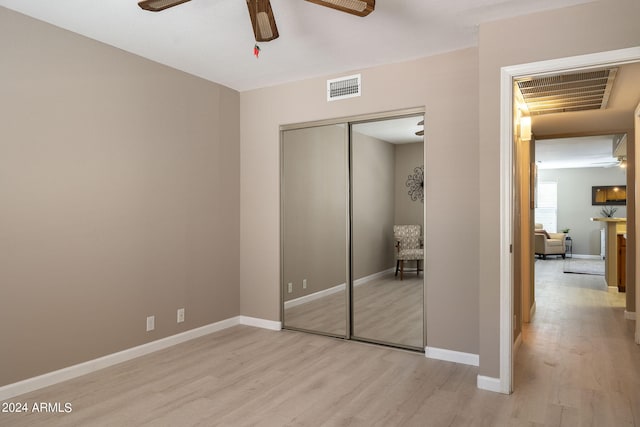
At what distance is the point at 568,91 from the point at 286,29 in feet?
8.46

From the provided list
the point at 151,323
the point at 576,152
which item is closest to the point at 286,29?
the point at 151,323

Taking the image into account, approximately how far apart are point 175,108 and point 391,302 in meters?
2.74

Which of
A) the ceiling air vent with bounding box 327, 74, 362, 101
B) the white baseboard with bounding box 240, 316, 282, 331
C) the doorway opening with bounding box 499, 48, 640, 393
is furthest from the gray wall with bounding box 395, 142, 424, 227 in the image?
the white baseboard with bounding box 240, 316, 282, 331

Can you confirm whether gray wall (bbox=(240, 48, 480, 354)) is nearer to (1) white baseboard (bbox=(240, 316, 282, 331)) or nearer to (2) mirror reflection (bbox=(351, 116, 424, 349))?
(2) mirror reflection (bbox=(351, 116, 424, 349))

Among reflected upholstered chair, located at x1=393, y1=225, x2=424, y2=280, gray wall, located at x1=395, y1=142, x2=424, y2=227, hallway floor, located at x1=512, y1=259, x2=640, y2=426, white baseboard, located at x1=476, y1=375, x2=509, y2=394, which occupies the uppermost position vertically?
gray wall, located at x1=395, y1=142, x2=424, y2=227

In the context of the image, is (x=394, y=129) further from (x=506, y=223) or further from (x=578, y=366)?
(x=578, y=366)

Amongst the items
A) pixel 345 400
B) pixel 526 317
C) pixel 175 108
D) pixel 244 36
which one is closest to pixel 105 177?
pixel 175 108

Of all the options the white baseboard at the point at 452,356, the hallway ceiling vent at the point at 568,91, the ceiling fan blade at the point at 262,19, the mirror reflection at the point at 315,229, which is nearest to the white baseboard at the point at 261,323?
the mirror reflection at the point at 315,229

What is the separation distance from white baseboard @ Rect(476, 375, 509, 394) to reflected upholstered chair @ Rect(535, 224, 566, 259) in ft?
30.1

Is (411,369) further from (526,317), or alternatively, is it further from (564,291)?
(564,291)

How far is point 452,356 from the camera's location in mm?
3537

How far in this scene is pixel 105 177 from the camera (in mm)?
3418

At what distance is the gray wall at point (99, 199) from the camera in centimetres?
289

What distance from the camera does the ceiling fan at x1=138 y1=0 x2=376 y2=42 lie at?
217 cm
